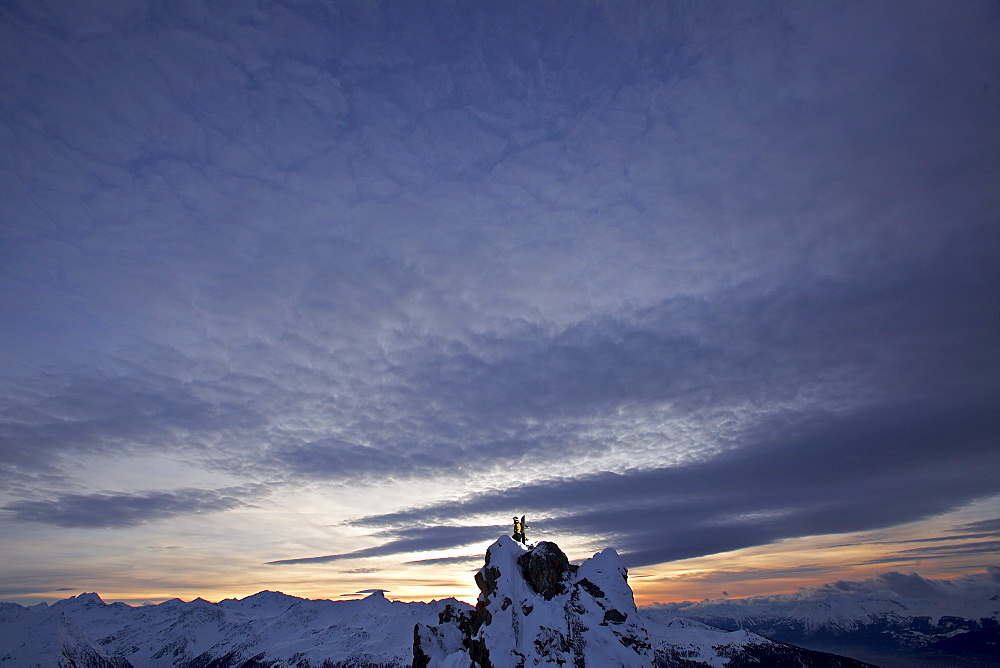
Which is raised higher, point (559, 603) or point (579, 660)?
point (559, 603)

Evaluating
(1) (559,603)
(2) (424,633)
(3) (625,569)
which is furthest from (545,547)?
(2) (424,633)

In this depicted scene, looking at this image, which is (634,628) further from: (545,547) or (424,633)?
(424,633)

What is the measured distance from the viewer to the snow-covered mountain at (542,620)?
2670 inches

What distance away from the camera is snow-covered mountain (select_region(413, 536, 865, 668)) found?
67.8m

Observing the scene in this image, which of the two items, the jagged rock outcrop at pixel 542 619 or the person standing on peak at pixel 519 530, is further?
the person standing on peak at pixel 519 530

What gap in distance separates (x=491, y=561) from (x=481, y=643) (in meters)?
11.7

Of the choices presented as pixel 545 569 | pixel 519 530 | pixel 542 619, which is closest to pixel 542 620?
pixel 542 619

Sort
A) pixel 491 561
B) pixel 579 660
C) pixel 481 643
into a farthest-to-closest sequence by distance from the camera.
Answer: pixel 491 561
pixel 481 643
pixel 579 660

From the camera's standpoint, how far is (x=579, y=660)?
66.4 meters

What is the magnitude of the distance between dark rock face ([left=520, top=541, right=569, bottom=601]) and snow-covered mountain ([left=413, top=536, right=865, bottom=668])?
0.14m

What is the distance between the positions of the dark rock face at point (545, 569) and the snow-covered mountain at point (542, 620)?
0.14 m

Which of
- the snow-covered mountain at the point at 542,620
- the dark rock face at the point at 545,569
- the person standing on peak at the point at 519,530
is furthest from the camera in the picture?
the person standing on peak at the point at 519,530

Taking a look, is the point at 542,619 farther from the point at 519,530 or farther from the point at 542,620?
the point at 519,530

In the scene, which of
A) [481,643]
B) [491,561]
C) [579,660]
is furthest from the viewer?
[491,561]
